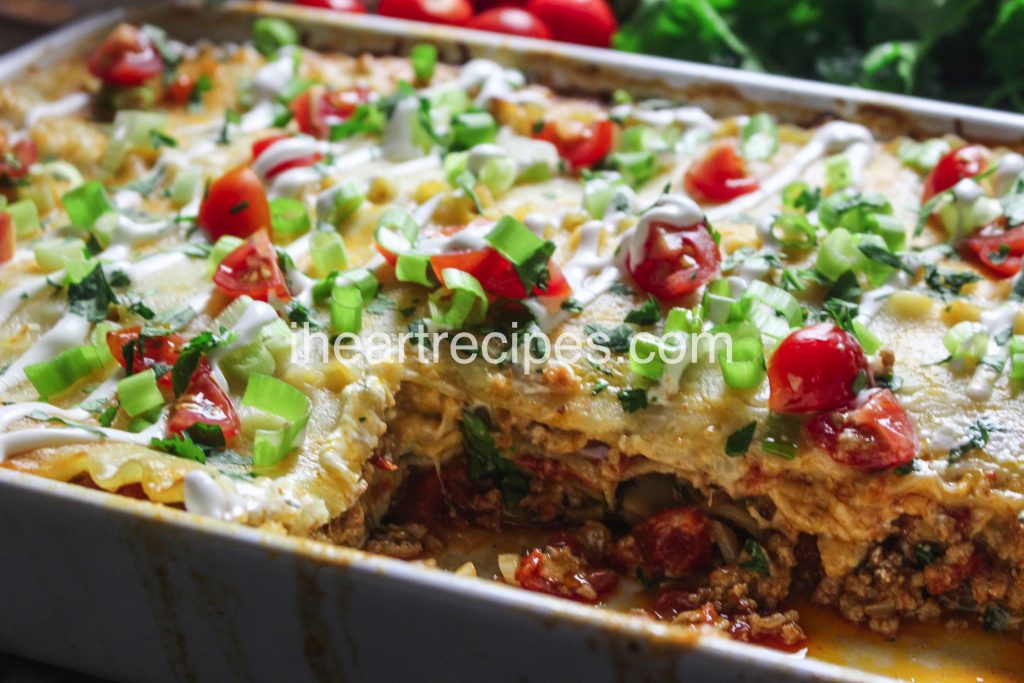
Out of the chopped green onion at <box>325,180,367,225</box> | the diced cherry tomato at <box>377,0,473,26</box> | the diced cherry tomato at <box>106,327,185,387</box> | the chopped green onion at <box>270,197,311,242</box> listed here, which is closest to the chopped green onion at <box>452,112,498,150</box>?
the chopped green onion at <box>325,180,367,225</box>

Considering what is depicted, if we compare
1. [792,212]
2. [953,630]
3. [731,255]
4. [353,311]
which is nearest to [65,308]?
[353,311]

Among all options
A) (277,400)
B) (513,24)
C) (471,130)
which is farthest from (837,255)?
(513,24)

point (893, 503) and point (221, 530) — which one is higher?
point (221, 530)

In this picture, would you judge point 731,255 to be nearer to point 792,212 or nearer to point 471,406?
point 792,212

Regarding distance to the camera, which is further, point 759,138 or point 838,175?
point 759,138

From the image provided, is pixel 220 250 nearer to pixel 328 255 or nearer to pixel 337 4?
pixel 328 255

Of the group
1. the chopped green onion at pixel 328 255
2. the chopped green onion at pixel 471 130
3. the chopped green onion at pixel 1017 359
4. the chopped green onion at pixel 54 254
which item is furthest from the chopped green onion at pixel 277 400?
the chopped green onion at pixel 1017 359
